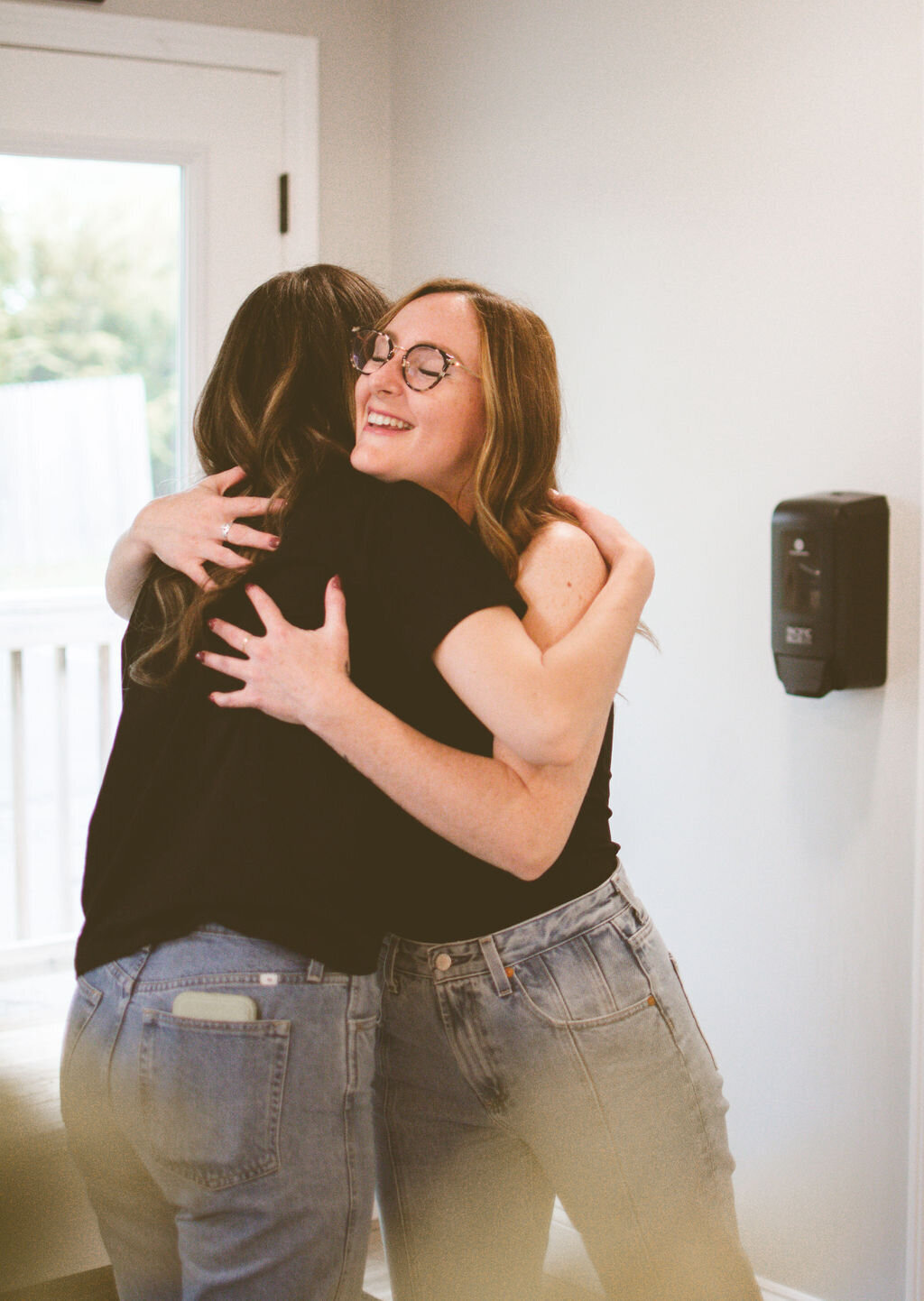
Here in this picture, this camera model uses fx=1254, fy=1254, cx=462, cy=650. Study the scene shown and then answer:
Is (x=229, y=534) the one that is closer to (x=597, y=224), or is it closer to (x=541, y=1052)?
(x=541, y=1052)

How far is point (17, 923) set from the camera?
317 cm

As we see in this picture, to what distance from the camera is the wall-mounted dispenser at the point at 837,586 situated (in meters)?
1.79

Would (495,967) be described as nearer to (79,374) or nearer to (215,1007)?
(215,1007)

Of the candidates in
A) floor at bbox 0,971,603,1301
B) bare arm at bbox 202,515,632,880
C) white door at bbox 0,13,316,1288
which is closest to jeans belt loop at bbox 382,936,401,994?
bare arm at bbox 202,515,632,880

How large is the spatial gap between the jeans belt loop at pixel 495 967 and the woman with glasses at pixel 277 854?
8cm

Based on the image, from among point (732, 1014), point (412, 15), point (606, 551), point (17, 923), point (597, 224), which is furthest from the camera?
point (17, 923)

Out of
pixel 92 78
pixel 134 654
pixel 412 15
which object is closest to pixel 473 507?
pixel 134 654

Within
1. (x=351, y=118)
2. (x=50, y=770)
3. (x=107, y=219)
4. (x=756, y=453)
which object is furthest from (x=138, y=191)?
(x=50, y=770)

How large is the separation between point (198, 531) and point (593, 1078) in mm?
629

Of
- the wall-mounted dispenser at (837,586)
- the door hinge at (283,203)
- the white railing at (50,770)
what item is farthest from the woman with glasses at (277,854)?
the white railing at (50,770)

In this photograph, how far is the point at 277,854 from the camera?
1.03m

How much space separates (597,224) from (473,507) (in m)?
1.27

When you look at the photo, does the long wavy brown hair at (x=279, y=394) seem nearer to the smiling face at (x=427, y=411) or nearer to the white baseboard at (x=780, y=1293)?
the smiling face at (x=427, y=411)

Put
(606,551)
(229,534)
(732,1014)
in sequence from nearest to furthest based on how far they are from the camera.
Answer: (229,534)
(606,551)
(732,1014)
